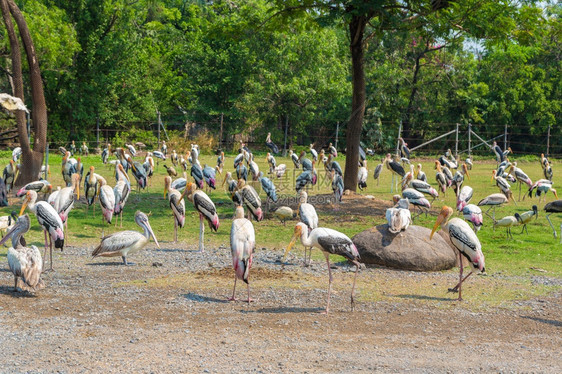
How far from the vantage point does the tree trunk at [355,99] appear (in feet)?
54.4

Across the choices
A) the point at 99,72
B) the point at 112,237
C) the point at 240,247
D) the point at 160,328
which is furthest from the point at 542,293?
the point at 99,72

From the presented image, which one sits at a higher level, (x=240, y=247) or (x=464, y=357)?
(x=240, y=247)

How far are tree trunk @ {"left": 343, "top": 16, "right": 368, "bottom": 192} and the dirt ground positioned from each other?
813 cm

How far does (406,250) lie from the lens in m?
10.1

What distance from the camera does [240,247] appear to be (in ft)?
26.6

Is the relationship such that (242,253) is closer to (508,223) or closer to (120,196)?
(120,196)

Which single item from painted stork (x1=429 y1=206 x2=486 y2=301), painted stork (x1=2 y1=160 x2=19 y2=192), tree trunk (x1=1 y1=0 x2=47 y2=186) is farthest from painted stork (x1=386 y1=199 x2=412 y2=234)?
painted stork (x1=2 y1=160 x2=19 y2=192)

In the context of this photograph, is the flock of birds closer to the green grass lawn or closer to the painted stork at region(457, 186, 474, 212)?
Result: the painted stork at region(457, 186, 474, 212)

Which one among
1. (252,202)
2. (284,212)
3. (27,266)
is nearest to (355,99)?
(284,212)

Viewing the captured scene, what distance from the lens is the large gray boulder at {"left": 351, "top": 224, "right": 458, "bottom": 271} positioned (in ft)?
32.8

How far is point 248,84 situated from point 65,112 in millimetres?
9415

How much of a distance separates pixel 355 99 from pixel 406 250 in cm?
802

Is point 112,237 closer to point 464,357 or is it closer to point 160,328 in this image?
point 160,328

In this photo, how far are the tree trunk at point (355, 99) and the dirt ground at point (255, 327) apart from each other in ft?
26.7
